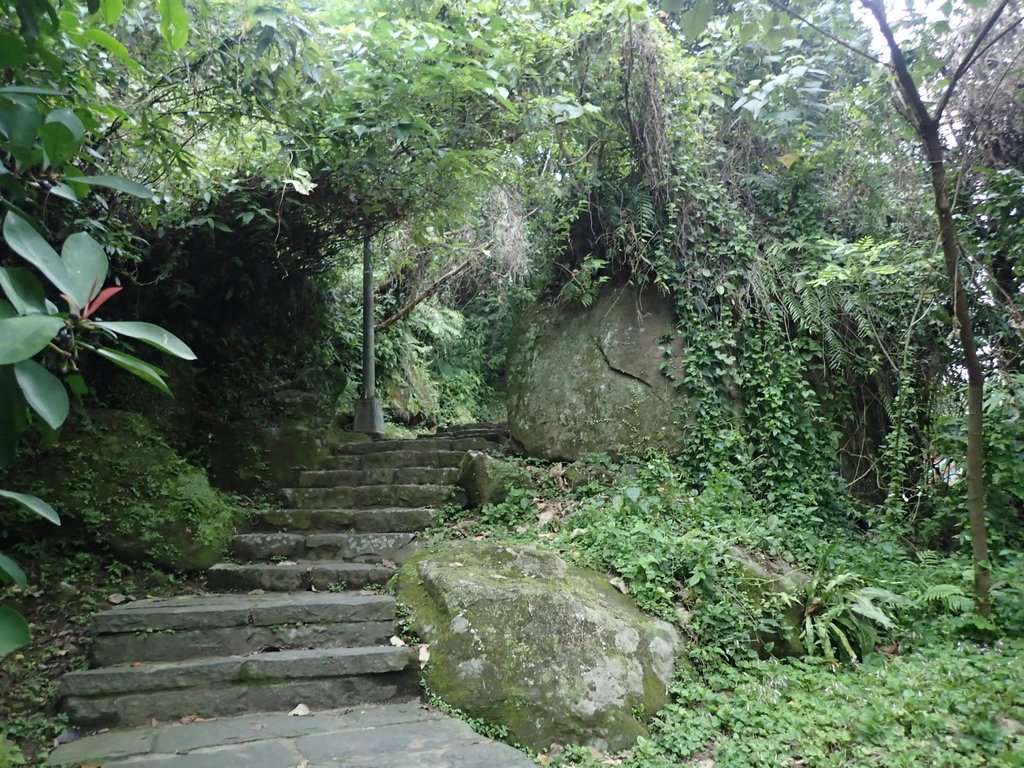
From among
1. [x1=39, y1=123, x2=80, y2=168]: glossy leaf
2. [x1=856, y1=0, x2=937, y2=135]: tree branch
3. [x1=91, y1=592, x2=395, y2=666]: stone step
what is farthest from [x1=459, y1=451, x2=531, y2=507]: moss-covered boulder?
[x1=39, y1=123, x2=80, y2=168]: glossy leaf

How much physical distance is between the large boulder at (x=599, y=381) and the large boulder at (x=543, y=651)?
225 centimetres

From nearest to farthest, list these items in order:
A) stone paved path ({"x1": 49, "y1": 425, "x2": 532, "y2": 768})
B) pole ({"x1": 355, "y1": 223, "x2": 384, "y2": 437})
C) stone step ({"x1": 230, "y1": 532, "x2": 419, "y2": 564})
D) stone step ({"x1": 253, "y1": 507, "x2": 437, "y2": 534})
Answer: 1. stone paved path ({"x1": 49, "y1": 425, "x2": 532, "y2": 768})
2. stone step ({"x1": 230, "y1": 532, "x2": 419, "y2": 564})
3. stone step ({"x1": 253, "y1": 507, "x2": 437, "y2": 534})
4. pole ({"x1": 355, "y1": 223, "x2": 384, "y2": 437})

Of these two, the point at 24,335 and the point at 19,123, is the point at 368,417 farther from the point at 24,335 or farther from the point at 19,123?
the point at 24,335

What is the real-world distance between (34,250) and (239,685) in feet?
8.82

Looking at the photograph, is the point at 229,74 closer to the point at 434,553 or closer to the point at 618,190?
the point at 434,553

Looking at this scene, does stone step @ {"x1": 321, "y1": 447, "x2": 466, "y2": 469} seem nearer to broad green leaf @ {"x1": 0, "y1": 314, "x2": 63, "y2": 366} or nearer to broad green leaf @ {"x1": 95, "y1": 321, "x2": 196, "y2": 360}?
broad green leaf @ {"x1": 95, "y1": 321, "x2": 196, "y2": 360}

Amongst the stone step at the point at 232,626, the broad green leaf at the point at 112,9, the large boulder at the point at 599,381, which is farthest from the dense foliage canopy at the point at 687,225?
the stone step at the point at 232,626

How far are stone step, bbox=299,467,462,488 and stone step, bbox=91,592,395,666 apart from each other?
1869 mm

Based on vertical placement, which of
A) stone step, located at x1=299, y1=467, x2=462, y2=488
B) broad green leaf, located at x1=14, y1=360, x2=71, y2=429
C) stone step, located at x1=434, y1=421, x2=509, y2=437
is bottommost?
stone step, located at x1=299, y1=467, x2=462, y2=488

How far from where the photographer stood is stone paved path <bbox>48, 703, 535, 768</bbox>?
272cm

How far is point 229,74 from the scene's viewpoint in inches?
154

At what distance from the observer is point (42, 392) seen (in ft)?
4.21

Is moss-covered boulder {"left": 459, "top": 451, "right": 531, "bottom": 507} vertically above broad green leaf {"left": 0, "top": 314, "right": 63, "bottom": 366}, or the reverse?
broad green leaf {"left": 0, "top": 314, "right": 63, "bottom": 366}

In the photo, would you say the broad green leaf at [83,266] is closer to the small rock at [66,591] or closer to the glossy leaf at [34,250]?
the glossy leaf at [34,250]
